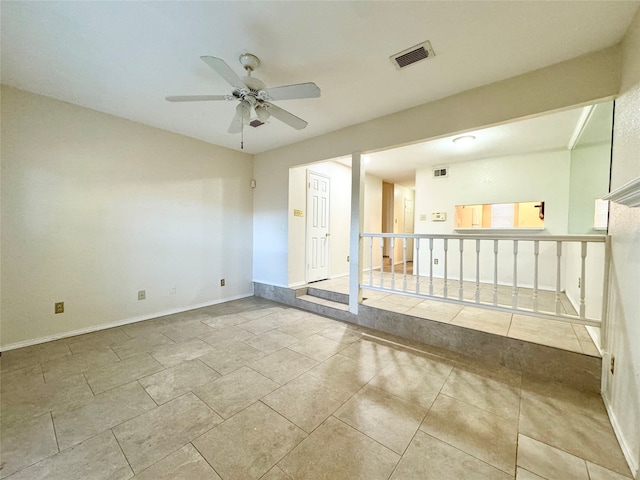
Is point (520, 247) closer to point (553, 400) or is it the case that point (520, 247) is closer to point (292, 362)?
point (553, 400)

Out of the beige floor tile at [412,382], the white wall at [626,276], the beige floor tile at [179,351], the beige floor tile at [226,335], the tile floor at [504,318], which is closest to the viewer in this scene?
the white wall at [626,276]

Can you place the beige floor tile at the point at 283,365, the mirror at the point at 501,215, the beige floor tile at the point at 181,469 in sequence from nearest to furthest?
the beige floor tile at the point at 181,469 < the beige floor tile at the point at 283,365 < the mirror at the point at 501,215

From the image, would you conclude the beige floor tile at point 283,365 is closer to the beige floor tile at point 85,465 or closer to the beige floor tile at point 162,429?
the beige floor tile at point 162,429

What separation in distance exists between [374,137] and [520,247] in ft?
10.8

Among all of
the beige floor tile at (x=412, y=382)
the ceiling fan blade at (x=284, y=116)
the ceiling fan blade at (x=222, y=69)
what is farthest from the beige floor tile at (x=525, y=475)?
the ceiling fan blade at (x=222, y=69)

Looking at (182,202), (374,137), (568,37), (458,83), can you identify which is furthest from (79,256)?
(568,37)

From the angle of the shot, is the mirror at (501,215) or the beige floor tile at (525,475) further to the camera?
the mirror at (501,215)

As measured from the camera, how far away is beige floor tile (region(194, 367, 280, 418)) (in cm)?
177

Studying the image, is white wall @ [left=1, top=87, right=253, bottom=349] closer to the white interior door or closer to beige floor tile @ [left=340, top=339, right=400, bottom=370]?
the white interior door

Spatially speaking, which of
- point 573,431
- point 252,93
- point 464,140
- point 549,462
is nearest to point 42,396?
point 252,93

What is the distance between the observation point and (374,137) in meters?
3.15

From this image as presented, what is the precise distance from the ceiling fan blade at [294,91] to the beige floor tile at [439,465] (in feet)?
7.91

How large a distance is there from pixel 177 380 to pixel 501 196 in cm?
540

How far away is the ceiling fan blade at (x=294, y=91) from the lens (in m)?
1.84
